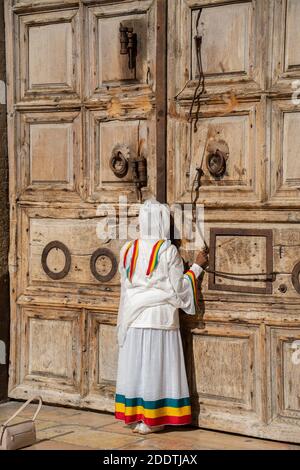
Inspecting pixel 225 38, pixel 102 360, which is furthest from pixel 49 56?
pixel 102 360

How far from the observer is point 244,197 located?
261 inches

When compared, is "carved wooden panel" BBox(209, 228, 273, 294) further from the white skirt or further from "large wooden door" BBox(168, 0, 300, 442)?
the white skirt

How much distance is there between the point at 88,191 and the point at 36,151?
0.57 m

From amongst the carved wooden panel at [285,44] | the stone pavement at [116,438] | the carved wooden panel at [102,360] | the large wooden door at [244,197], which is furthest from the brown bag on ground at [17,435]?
the carved wooden panel at [285,44]

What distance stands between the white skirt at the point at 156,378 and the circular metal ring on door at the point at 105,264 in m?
0.59

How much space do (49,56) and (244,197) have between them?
6.32 feet

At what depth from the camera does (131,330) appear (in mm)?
6723

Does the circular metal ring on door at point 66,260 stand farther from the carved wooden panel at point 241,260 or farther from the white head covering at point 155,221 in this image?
the carved wooden panel at point 241,260

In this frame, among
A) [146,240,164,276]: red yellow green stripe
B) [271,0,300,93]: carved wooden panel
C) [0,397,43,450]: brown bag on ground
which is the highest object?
[271,0,300,93]: carved wooden panel

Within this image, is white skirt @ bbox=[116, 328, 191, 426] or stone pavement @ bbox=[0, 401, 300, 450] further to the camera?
white skirt @ bbox=[116, 328, 191, 426]

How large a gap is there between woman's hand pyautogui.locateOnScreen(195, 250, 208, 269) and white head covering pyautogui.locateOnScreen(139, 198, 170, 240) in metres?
0.25

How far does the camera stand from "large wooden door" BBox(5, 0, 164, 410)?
23.2ft

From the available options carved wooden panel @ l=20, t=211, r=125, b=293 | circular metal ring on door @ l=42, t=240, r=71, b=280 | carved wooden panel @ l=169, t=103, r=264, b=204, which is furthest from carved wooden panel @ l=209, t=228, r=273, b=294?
circular metal ring on door @ l=42, t=240, r=71, b=280

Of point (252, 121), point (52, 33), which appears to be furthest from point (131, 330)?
point (52, 33)
